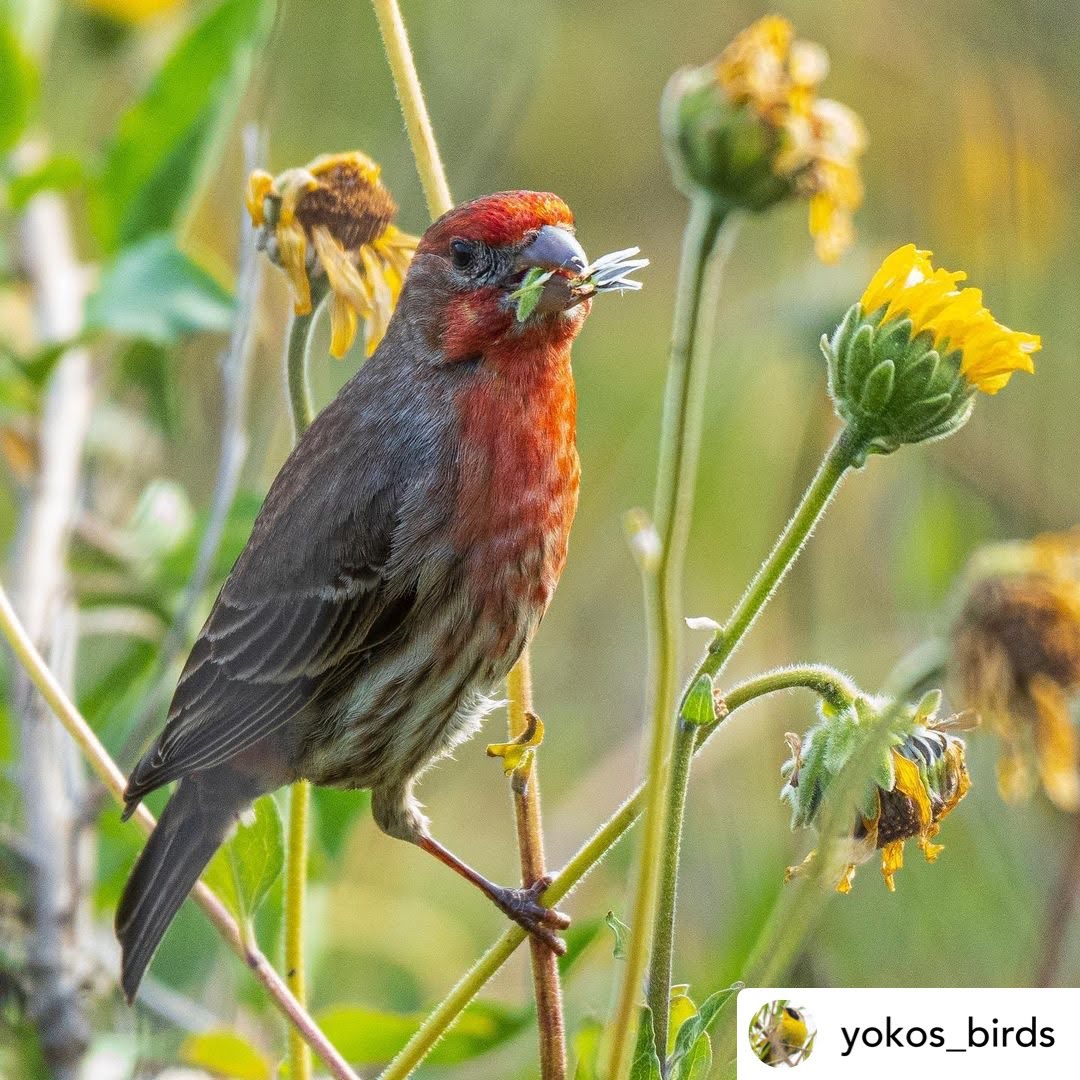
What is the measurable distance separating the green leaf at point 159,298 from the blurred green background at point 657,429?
36 cm

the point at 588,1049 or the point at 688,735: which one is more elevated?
the point at 688,735

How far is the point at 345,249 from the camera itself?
262 cm

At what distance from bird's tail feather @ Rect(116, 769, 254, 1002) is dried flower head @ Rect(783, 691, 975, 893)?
965mm

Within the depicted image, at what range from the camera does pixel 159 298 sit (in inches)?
130

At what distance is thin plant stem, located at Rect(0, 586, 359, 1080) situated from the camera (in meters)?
2.17

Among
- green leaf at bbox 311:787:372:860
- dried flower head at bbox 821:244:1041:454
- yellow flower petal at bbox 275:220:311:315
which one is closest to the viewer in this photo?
dried flower head at bbox 821:244:1041:454

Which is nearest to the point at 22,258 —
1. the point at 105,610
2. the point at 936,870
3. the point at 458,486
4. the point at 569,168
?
the point at 105,610

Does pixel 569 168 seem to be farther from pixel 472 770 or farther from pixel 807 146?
pixel 807 146

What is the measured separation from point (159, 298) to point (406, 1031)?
Answer: 58.1 inches

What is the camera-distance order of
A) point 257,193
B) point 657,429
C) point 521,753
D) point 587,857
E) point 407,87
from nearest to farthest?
point 587,857, point 521,753, point 407,87, point 257,193, point 657,429

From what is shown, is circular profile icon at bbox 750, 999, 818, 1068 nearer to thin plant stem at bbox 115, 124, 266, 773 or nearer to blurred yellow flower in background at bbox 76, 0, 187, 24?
thin plant stem at bbox 115, 124, 266, 773

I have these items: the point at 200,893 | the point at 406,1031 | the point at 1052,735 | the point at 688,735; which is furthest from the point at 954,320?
the point at 406,1031

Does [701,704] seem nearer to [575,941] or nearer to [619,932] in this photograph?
[619,932]

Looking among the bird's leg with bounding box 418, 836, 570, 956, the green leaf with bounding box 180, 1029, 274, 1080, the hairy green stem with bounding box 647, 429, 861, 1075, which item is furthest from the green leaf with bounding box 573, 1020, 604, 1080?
the green leaf with bounding box 180, 1029, 274, 1080
